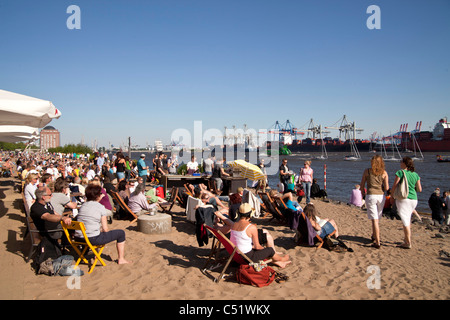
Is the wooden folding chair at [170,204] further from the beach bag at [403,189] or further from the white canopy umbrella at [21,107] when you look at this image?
the beach bag at [403,189]

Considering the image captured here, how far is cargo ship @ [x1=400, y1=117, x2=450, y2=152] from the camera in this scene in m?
83.6

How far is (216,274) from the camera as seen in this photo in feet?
13.6

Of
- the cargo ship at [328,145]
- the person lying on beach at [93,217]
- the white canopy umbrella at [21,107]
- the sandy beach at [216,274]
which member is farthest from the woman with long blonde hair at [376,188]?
the cargo ship at [328,145]

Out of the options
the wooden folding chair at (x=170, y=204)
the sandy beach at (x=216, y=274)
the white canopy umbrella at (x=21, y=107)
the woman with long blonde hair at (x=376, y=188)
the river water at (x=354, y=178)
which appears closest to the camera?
the sandy beach at (x=216, y=274)

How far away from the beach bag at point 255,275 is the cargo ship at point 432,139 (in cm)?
9403

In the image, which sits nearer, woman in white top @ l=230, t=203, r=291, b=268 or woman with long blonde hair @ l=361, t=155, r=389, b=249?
woman in white top @ l=230, t=203, r=291, b=268

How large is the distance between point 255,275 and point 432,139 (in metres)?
104

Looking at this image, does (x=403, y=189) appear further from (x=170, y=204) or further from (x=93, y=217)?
(x=93, y=217)

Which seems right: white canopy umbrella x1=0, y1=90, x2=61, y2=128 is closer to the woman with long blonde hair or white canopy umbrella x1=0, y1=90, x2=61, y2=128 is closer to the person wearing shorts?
the woman with long blonde hair

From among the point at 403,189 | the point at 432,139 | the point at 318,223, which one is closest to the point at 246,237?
the point at 318,223

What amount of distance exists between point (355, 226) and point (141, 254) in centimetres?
508

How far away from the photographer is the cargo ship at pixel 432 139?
83625 millimetres

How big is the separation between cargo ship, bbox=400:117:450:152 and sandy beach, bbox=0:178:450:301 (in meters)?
92.1

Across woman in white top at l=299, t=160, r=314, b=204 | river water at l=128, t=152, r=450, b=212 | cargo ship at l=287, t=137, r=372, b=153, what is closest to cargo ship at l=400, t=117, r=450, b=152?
cargo ship at l=287, t=137, r=372, b=153
